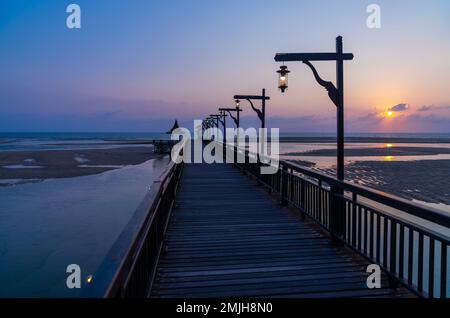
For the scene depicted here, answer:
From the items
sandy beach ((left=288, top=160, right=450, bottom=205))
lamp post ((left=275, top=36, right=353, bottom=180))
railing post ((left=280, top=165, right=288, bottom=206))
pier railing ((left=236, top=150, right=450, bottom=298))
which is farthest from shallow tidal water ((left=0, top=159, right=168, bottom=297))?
sandy beach ((left=288, top=160, right=450, bottom=205))

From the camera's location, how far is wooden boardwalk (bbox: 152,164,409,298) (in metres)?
3.84

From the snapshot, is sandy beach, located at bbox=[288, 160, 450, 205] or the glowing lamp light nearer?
the glowing lamp light

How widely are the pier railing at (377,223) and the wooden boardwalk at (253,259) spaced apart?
259mm

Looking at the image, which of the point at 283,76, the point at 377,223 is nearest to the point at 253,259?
the point at 377,223

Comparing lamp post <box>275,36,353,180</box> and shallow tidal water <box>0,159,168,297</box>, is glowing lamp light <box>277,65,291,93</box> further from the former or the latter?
shallow tidal water <box>0,159,168,297</box>

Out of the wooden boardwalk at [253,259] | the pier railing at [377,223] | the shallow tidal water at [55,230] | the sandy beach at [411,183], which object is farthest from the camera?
the sandy beach at [411,183]

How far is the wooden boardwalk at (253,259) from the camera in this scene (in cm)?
384

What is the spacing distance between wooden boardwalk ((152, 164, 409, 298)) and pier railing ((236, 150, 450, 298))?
26cm

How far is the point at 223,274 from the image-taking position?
4.26 meters

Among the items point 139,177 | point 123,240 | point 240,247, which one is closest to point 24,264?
point 240,247

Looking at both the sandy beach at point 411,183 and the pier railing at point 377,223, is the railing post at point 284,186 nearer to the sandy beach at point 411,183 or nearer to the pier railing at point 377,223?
the pier railing at point 377,223

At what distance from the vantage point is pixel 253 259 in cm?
477

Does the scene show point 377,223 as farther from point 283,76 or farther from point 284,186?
point 283,76

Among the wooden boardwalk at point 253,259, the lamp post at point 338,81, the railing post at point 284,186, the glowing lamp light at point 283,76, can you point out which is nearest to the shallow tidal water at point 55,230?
the wooden boardwalk at point 253,259
